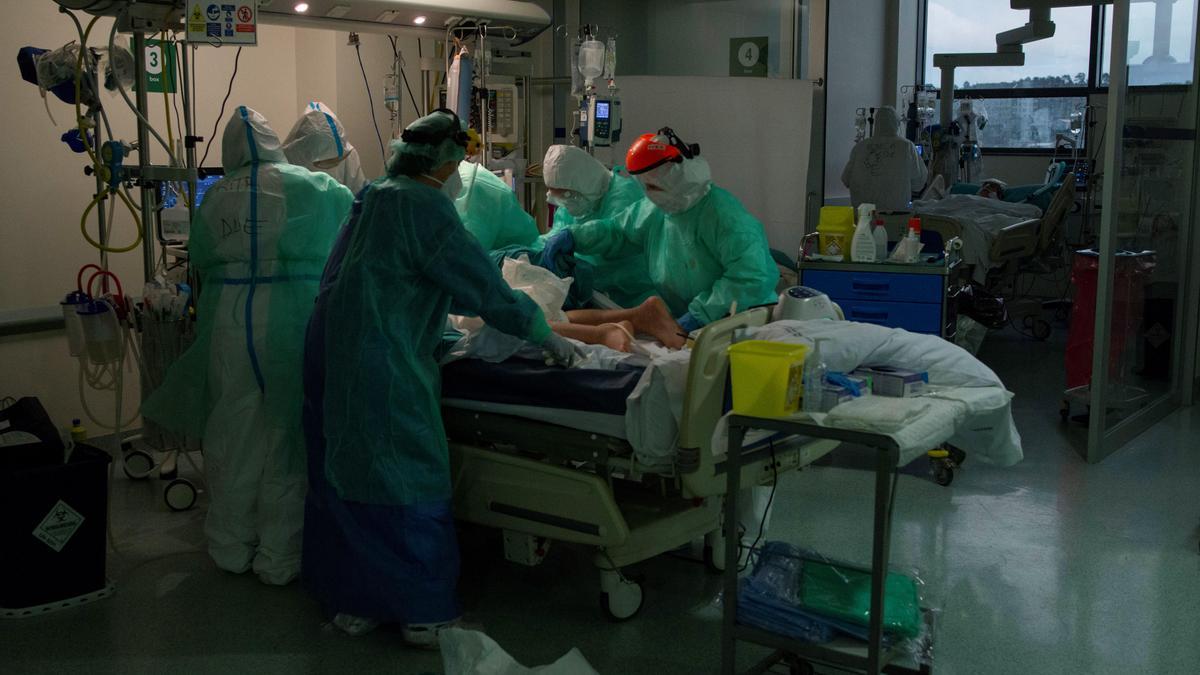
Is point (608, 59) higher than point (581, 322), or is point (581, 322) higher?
point (608, 59)

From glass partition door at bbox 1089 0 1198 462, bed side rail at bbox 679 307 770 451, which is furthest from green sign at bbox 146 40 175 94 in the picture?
glass partition door at bbox 1089 0 1198 462

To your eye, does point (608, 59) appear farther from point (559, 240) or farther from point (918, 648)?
point (918, 648)

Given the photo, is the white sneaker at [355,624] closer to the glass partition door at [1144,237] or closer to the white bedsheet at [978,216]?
the glass partition door at [1144,237]

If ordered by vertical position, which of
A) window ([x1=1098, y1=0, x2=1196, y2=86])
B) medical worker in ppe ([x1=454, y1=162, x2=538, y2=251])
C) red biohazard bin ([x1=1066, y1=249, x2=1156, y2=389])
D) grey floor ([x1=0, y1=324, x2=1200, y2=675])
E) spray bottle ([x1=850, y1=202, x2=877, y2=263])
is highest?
window ([x1=1098, y1=0, x2=1196, y2=86])

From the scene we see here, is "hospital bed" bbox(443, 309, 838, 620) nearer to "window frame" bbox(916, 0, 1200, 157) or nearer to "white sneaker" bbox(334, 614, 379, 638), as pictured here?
"white sneaker" bbox(334, 614, 379, 638)

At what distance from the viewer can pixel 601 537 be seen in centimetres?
316

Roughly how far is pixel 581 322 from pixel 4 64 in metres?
3.20

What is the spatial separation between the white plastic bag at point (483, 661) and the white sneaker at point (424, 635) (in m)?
0.42

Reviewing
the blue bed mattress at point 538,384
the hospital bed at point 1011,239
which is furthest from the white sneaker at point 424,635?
the hospital bed at point 1011,239

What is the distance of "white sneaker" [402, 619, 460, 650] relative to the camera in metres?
3.16

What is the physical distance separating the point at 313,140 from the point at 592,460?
1.75 meters

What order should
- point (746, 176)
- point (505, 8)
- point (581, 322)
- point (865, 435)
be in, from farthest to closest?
point (746, 176), point (505, 8), point (581, 322), point (865, 435)

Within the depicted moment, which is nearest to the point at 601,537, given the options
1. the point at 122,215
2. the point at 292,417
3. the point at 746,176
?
the point at 292,417

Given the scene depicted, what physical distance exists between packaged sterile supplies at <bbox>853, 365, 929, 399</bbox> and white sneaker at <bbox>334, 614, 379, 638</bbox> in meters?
1.63
